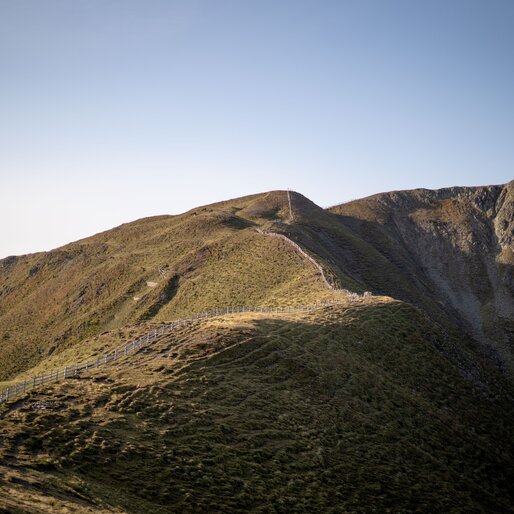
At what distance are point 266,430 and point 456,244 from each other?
12072 cm

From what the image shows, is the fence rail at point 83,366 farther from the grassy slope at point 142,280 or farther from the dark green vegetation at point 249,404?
the grassy slope at point 142,280

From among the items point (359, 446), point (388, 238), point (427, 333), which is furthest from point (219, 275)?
point (388, 238)

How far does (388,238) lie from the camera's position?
434 ft

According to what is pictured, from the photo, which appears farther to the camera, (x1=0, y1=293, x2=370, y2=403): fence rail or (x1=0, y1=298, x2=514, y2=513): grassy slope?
(x1=0, y1=293, x2=370, y2=403): fence rail

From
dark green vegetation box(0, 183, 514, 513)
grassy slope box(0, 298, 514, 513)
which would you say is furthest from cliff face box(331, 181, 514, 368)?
grassy slope box(0, 298, 514, 513)

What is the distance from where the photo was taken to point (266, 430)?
30219 mm

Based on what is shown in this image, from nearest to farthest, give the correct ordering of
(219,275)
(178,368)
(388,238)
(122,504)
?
(122,504) → (178,368) → (219,275) → (388,238)

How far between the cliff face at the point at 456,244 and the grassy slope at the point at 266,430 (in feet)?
185

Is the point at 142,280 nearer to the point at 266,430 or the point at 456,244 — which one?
the point at 266,430

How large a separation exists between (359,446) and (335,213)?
117 m

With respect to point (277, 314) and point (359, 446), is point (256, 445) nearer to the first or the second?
point (359, 446)

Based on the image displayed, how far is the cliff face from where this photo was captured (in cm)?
11419

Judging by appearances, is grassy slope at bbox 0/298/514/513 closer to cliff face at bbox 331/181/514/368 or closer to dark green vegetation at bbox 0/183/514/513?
dark green vegetation at bbox 0/183/514/513

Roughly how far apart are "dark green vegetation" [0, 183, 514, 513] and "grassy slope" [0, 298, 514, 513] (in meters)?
0.10
